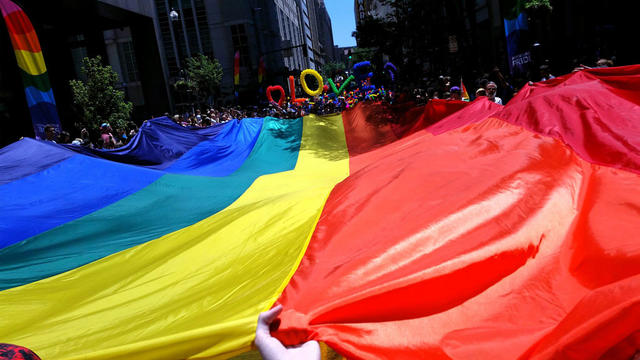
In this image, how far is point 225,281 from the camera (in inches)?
94.6

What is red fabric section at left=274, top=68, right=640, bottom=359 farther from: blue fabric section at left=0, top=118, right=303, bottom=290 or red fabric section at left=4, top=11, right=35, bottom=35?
red fabric section at left=4, top=11, right=35, bottom=35

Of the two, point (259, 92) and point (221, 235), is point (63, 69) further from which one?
point (259, 92)

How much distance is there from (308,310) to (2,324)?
6.59 feet

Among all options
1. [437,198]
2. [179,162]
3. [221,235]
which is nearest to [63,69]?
[179,162]

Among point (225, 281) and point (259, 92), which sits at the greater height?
point (259, 92)

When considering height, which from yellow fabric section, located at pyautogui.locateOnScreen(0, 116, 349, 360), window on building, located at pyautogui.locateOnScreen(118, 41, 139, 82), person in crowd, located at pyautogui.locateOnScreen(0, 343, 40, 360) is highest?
window on building, located at pyautogui.locateOnScreen(118, 41, 139, 82)

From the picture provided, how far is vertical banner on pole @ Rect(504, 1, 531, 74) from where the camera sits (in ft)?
Answer: 31.2

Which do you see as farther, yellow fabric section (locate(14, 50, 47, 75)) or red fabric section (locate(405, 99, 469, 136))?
yellow fabric section (locate(14, 50, 47, 75))

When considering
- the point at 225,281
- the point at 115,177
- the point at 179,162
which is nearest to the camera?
the point at 225,281

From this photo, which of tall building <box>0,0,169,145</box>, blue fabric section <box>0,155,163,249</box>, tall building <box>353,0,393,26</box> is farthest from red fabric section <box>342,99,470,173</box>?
tall building <box>0,0,169,145</box>

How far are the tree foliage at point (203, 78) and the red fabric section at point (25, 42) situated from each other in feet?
78.8

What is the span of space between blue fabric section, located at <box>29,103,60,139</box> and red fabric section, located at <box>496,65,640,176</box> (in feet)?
40.8

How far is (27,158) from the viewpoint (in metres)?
5.20

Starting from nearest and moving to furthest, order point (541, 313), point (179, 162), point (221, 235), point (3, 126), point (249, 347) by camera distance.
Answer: point (249, 347)
point (541, 313)
point (221, 235)
point (179, 162)
point (3, 126)
